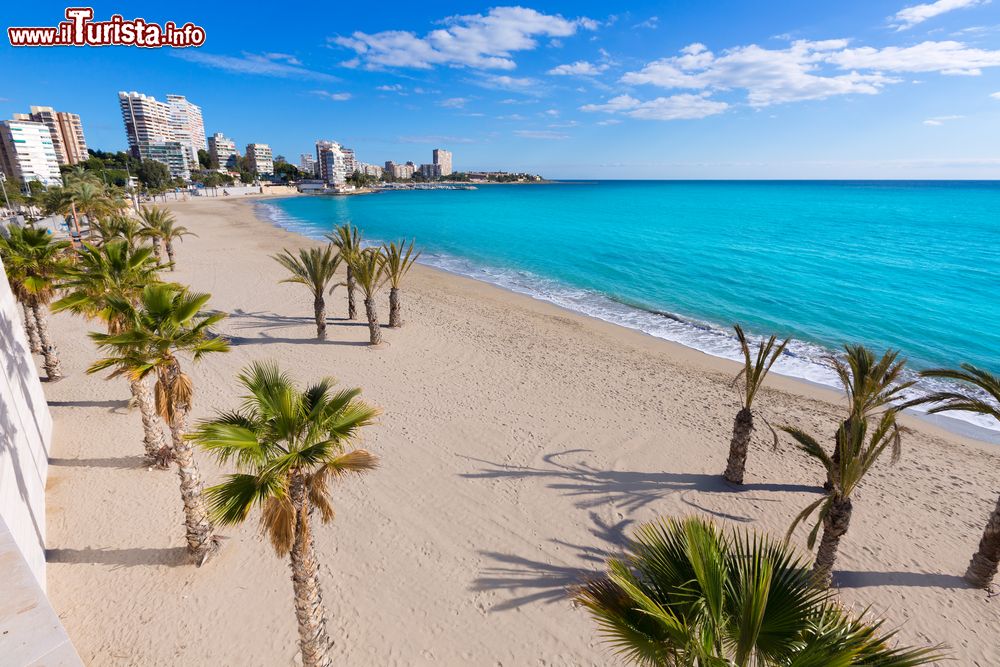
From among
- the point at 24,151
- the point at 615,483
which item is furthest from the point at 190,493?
the point at 24,151

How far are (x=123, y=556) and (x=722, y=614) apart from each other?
956cm

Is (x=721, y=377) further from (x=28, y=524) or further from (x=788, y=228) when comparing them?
(x=788, y=228)

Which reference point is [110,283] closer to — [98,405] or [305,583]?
[98,405]

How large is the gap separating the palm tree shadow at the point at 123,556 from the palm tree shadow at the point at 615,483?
543cm

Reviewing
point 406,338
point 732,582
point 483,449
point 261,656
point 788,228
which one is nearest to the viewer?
point 732,582

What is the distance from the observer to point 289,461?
14.7 feet

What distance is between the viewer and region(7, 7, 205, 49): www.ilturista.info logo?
14891mm

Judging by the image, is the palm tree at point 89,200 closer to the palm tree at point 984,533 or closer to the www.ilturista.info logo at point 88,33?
the www.ilturista.info logo at point 88,33

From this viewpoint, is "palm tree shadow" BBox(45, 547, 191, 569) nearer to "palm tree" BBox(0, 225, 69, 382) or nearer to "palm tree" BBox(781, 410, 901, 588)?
"palm tree" BBox(0, 225, 69, 382)

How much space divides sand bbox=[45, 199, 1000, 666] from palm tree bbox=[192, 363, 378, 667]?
2.19 metres

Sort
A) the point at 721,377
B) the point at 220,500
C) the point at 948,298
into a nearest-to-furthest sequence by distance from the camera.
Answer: the point at 220,500 → the point at 721,377 → the point at 948,298

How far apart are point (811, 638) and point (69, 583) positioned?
10336 millimetres

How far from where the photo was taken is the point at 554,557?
26.3 ft

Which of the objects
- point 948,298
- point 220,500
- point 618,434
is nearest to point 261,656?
point 220,500
